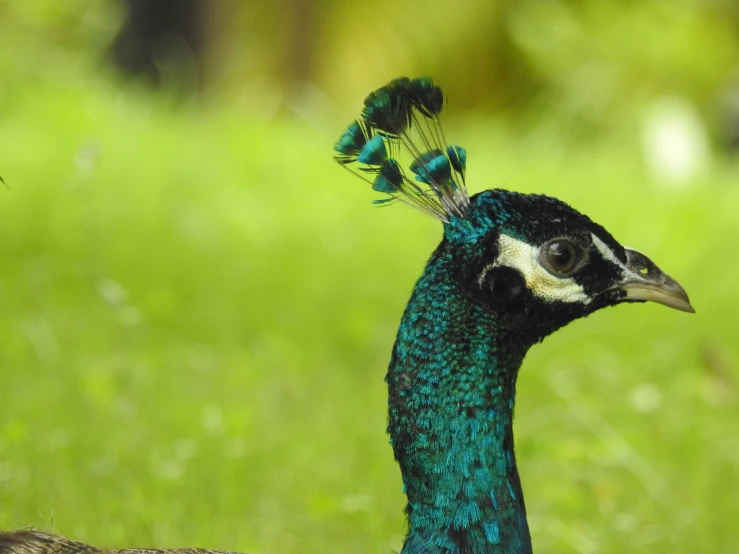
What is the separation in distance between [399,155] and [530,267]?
26 cm

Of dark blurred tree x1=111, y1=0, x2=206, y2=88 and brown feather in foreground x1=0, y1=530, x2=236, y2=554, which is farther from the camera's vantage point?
dark blurred tree x1=111, y1=0, x2=206, y2=88

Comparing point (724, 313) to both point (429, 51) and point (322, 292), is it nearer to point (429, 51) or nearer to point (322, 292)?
point (322, 292)

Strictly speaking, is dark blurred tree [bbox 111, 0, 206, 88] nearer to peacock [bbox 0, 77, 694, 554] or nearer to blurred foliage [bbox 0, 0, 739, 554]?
blurred foliage [bbox 0, 0, 739, 554]

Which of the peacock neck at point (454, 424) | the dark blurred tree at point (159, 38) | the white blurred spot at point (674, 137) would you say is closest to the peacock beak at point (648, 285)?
the peacock neck at point (454, 424)

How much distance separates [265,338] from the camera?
12.0 ft

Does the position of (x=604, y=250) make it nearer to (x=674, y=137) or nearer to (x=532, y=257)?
(x=532, y=257)

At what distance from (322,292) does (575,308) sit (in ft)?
7.64

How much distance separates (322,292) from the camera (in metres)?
4.05

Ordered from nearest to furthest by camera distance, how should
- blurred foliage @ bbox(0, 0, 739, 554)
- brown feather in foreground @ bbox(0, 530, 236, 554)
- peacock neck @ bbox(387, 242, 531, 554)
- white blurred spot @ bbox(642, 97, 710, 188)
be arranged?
brown feather in foreground @ bbox(0, 530, 236, 554) < peacock neck @ bbox(387, 242, 531, 554) < blurred foliage @ bbox(0, 0, 739, 554) < white blurred spot @ bbox(642, 97, 710, 188)

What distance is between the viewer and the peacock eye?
5.65ft

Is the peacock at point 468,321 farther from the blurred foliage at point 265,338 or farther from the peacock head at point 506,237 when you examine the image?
the blurred foliage at point 265,338

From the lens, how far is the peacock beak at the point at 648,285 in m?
1.78

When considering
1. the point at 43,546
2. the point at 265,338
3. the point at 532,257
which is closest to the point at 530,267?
the point at 532,257

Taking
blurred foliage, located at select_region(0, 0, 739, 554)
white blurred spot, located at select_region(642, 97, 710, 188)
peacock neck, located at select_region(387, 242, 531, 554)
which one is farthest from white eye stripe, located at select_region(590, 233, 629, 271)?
white blurred spot, located at select_region(642, 97, 710, 188)
